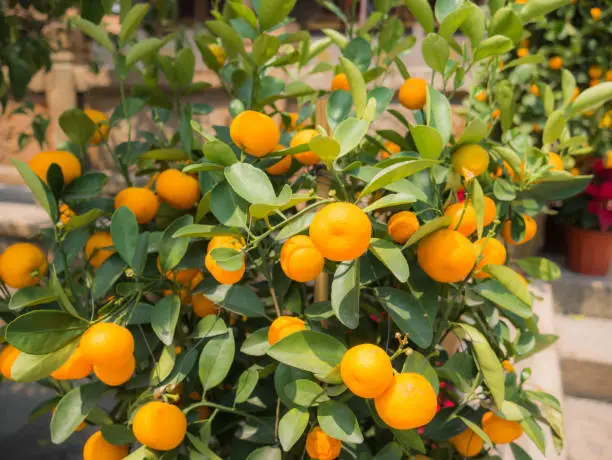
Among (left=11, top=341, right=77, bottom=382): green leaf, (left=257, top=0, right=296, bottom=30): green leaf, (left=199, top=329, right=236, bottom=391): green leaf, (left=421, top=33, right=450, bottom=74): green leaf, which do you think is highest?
(left=257, top=0, right=296, bottom=30): green leaf

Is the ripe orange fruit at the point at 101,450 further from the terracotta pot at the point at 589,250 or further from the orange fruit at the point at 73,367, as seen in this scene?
the terracotta pot at the point at 589,250

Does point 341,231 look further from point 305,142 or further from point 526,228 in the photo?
point 526,228

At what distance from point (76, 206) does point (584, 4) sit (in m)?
1.99

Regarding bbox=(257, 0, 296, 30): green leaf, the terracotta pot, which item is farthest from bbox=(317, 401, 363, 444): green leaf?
the terracotta pot

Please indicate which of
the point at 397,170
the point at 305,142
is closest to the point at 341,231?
the point at 397,170

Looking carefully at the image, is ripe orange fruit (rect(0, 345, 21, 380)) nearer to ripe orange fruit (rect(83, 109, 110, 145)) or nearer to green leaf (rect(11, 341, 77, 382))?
green leaf (rect(11, 341, 77, 382))

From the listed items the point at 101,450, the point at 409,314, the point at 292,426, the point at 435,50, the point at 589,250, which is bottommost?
the point at 589,250

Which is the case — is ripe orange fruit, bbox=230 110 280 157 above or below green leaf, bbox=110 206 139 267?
above

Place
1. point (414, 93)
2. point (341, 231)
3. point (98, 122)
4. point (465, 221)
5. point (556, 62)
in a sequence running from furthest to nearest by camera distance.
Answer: point (556, 62) < point (98, 122) < point (414, 93) < point (465, 221) < point (341, 231)

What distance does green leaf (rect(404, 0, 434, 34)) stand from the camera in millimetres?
577

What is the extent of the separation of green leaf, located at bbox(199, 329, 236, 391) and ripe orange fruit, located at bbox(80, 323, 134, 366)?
0.10 meters

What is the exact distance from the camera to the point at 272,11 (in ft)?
1.81

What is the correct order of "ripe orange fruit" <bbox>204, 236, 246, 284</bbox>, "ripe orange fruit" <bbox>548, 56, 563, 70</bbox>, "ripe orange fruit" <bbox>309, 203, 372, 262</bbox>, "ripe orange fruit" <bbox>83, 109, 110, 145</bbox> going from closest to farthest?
1. "ripe orange fruit" <bbox>309, 203, 372, 262</bbox>
2. "ripe orange fruit" <bbox>204, 236, 246, 284</bbox>
3. "ripe orange fruit" <bbox>83, 109, 110, 145</bbox>
4. "ripe orange fruit" <bbox>548, 56, 563, 70</bbox>

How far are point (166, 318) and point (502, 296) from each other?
37cm
